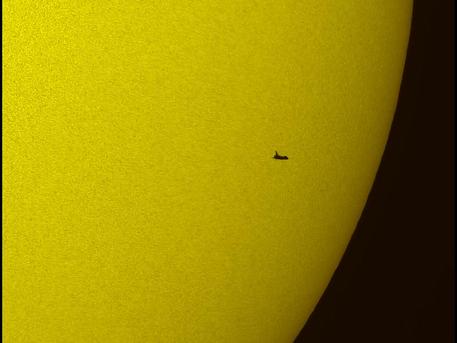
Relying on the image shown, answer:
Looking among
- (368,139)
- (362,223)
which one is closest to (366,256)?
(362,223)

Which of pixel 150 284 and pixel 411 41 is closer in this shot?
pixel 150 284

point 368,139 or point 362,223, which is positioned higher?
point 368,139

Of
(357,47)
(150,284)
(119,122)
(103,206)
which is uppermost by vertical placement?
(357,47)

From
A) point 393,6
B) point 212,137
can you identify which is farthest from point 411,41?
point 212,137

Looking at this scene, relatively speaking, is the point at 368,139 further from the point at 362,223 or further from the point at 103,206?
the point at 103,206

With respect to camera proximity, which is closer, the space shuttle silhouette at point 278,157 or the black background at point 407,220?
the space shuttle silhouette at point 278,157

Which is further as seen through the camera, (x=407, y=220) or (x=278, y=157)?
(x=407, y=220)

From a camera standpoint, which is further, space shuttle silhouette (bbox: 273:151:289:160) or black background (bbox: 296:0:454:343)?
black background (bbox: 296:0:454:343)
